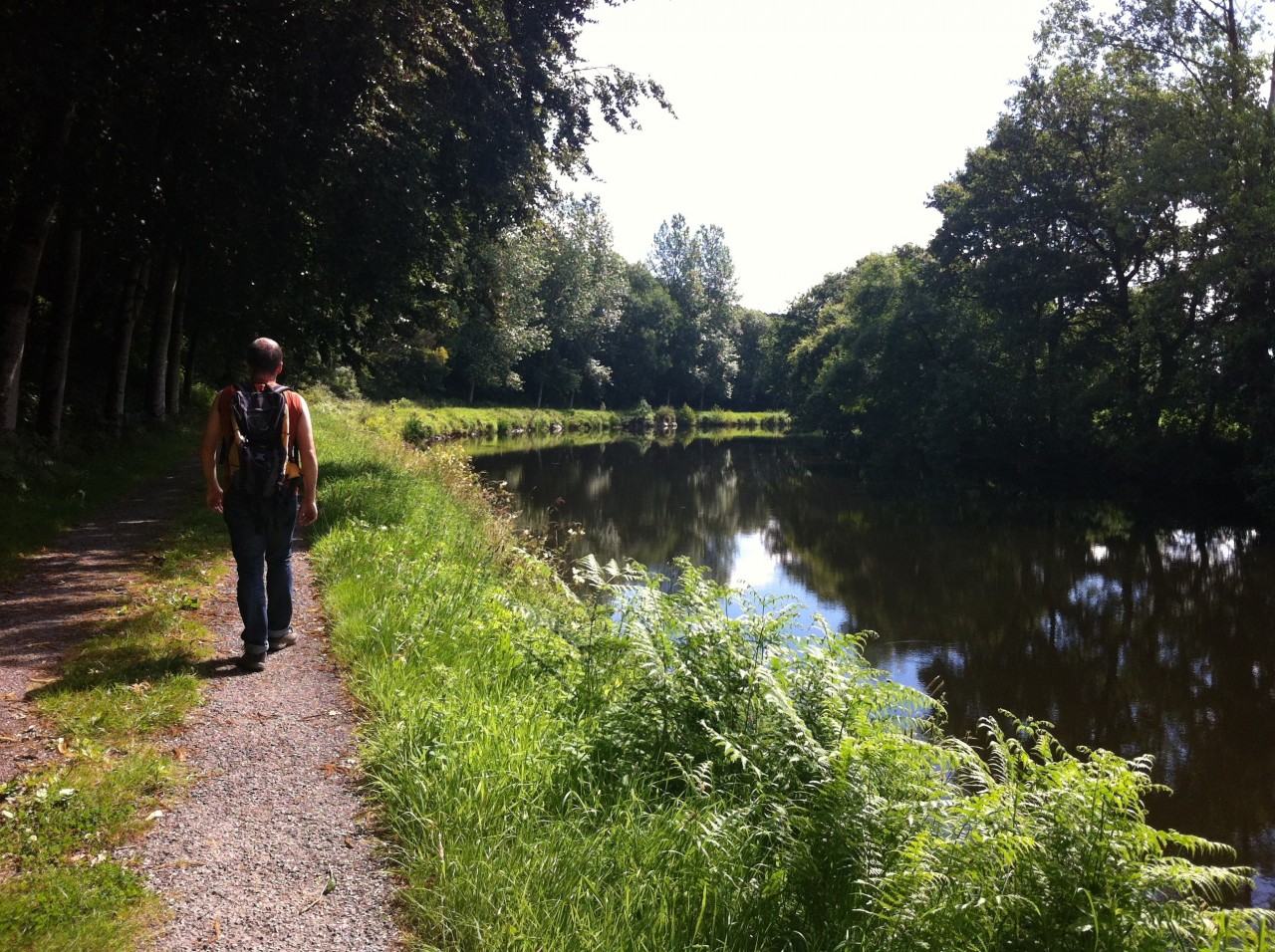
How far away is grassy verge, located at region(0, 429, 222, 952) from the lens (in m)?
2.53

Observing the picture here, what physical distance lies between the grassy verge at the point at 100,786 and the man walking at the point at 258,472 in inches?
20.1

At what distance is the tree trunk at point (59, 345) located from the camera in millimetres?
11422

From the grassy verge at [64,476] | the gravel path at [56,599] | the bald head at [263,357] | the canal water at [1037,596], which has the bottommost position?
the canal water at [1037,596]

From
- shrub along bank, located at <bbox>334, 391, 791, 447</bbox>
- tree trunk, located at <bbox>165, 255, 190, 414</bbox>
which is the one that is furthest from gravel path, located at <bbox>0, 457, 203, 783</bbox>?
shrub along bank, located at <bbox>334, 391, 791, 447</bbox>

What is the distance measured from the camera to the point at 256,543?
15.8ft

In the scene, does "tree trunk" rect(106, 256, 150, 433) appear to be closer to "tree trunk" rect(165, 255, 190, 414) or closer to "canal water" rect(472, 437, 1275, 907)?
"tree trunk" rect(165, 255, 190, 414)

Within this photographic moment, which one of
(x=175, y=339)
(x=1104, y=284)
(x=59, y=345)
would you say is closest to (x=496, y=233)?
(x=59, y=345)

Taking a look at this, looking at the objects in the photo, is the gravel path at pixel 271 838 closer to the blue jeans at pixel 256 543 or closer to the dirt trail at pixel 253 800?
the dirt trail at pixel 253 800

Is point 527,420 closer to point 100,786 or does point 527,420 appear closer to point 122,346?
point 122,346

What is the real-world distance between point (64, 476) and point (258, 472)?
24.9 ft

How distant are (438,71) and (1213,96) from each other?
74.4 ft

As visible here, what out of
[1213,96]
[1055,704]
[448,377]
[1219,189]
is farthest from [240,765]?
[448,377]

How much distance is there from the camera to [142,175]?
30.6 feet

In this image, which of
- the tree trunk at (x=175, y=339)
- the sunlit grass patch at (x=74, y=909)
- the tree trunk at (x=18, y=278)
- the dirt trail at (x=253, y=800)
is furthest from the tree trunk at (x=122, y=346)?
the sunlit grass patch at (x=74, y=909)
